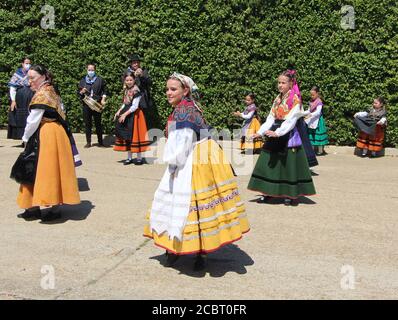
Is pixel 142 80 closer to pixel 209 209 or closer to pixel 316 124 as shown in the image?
pixel 316 124

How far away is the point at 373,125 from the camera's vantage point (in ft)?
35.9

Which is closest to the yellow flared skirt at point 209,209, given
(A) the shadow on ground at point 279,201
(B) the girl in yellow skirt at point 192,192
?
(B) the girl in yellow skirt at point 192,192

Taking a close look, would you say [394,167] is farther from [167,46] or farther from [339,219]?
[167,46]

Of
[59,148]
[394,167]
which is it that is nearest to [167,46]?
[394,167]

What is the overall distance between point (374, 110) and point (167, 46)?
13.8 feet

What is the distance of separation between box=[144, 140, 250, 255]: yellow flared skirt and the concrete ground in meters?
0.29

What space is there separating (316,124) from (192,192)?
269 inches

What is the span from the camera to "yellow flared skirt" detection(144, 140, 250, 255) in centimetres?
478

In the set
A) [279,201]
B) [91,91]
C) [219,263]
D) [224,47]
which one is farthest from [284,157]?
[91,91]

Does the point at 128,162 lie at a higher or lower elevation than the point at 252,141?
lower

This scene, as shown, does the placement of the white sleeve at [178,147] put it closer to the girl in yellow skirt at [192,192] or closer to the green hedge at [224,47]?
the girl in yellow skirt at [192,192]

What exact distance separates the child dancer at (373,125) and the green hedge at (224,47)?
12.5 inches

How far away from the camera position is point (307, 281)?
15.8 feet

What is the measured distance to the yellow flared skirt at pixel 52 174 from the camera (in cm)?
630
